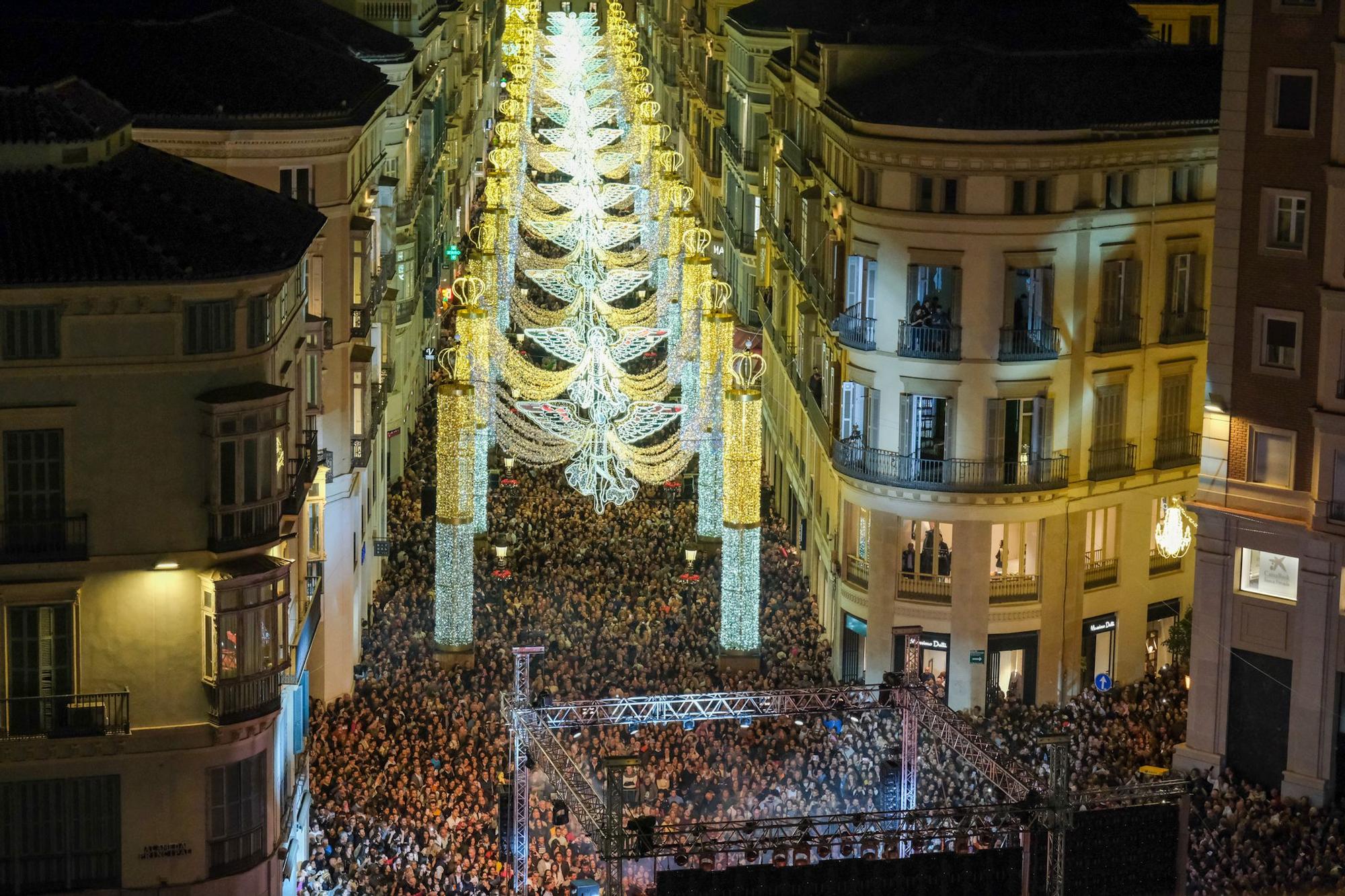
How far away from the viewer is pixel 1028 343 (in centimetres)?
5962

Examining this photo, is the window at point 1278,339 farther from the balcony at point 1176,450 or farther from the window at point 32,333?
the window at point 32,333

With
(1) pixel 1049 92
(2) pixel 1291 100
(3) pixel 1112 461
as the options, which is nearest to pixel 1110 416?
(3) pixel 1112 461

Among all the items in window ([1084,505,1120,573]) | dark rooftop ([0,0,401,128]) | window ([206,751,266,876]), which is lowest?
window ([1084,505,1120,573])

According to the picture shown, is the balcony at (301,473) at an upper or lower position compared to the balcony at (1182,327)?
upper

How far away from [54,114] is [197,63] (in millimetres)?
17077

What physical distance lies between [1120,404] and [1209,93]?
25.8ft

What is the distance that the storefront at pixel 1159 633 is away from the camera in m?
62.9

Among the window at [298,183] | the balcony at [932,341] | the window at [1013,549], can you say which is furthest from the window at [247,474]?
the window at [1013,549]

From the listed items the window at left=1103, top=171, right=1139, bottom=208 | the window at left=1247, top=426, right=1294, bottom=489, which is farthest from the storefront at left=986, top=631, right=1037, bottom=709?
the window at left=1103, top=171, right=1139, bottom=208

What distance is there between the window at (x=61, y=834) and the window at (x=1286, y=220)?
26.4 meters

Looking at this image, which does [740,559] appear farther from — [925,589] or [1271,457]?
[1271,457]

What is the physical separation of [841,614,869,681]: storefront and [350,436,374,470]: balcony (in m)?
12.7

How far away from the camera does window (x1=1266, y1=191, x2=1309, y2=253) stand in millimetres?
51375

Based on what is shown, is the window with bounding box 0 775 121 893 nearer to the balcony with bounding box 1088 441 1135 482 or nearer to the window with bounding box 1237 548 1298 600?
the window with bounding box 1237 548 1298 600
